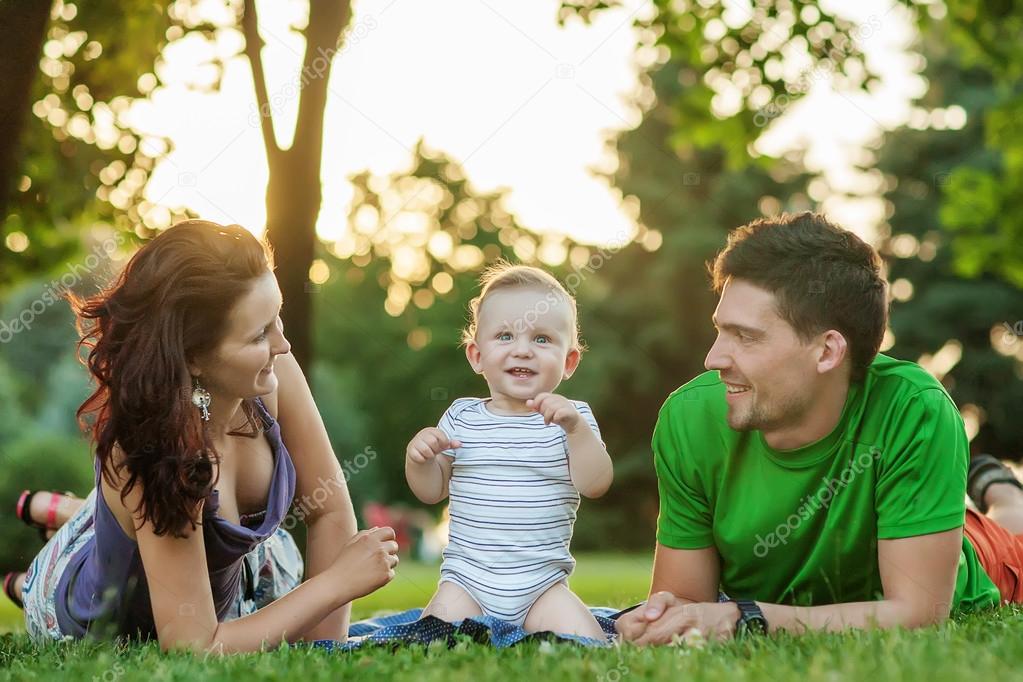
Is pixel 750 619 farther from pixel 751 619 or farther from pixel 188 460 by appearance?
pixel 188 460

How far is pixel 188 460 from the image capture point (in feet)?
11.6

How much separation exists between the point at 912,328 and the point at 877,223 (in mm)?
2990

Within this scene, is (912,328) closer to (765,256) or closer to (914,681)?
(765,256)

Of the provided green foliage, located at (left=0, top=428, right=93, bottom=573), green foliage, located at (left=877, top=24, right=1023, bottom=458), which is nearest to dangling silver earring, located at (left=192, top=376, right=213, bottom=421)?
green foliage, located at (left=0, top=428, right=93, bottom=573)

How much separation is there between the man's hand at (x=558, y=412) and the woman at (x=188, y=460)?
2.24 feet

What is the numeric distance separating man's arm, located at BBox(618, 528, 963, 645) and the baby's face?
942 mm

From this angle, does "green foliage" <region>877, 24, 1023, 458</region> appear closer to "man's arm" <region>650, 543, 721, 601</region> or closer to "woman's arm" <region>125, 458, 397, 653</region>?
"man's arm" <region>650, 543, 721, 601</region>

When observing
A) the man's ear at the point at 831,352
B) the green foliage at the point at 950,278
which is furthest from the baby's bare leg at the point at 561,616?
the green foliage at the point at 950,278

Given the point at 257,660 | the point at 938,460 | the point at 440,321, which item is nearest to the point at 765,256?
the point at 938,460

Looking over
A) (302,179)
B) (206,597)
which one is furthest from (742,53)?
(206,597)

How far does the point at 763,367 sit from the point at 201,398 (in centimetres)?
195

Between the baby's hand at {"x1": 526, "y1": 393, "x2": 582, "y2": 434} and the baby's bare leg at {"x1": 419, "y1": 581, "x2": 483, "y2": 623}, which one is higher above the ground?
the baby's hand at {"x1": 526, "y1": 393, "x2": 582, "y2": 434}

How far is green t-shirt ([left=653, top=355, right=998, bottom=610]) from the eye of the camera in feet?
12.4

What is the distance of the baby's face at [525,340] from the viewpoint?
4156 millimetres
